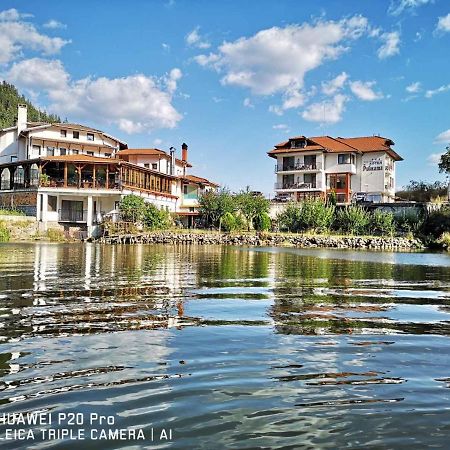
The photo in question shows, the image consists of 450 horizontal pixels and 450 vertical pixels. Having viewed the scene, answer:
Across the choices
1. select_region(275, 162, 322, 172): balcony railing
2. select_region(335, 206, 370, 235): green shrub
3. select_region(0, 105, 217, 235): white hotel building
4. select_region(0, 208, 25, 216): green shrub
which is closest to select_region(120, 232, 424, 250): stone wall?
select_region(335, 206, 370, 235): green shrub

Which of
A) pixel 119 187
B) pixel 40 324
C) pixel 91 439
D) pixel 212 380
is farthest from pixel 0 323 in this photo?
pixel 119 187

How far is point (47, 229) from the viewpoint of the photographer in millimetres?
44938

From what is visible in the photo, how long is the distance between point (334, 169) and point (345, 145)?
3.88 metres

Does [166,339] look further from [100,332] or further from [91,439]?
[91,439]

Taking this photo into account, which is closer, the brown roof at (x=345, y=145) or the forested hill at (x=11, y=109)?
the brown roof at (x=345, y=145)

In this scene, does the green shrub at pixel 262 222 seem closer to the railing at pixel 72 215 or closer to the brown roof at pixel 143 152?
the brown roof at pixel 143 152

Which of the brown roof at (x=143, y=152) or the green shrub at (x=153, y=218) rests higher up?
the brown roof at (x=143, y=152)

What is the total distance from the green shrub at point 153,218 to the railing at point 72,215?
6468 mm

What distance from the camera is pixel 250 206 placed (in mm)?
53344

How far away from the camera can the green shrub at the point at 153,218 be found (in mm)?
47781

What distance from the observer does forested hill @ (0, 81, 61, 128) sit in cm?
10616

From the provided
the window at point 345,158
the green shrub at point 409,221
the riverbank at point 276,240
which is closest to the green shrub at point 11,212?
the riverbank at point 276,240

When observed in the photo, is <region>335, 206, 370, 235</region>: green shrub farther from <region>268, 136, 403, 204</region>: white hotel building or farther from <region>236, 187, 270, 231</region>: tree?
<region>268, 136, 403, 204</region>: white hotel building

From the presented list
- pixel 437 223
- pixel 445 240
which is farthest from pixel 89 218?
pixel 437 223
